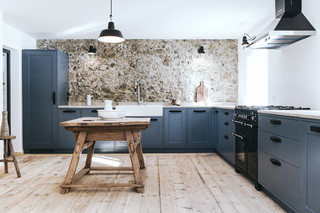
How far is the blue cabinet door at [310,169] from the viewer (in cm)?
197

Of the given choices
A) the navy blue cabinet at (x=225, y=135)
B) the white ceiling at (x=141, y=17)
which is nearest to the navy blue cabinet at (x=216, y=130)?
the navy blue cabinet at (x=225, y=135)

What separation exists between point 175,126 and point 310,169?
3364 millimetres

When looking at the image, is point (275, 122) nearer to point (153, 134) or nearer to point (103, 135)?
point (103, 135)

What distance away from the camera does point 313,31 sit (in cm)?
324

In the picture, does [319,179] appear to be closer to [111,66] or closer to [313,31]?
[313,31]

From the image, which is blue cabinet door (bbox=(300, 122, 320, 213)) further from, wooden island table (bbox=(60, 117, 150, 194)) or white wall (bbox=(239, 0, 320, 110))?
wooden island table (bbox=(60, 117, 150, 194))

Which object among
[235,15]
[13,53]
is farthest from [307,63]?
[13,53]

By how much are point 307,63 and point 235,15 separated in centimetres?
149

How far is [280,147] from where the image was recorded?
2566 millimetres

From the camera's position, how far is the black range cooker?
10.4ft

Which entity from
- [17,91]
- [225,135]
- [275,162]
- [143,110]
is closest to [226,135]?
[225,135]

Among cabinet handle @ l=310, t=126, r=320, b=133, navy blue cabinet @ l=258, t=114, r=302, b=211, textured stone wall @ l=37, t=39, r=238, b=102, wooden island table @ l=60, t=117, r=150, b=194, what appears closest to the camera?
cabinet handle @ l=310, t=126, r=320, b=133

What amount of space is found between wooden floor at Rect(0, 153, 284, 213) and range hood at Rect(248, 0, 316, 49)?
1.82 m

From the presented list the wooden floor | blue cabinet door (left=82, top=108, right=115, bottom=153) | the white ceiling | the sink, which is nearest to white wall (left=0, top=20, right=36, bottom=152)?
the white ceiling
